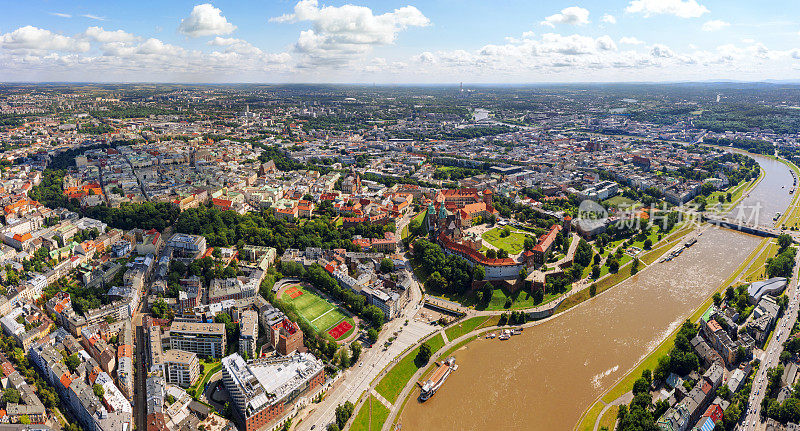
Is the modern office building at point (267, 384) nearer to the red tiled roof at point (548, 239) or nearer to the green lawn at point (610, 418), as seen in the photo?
the green lawn at point (610, 418)

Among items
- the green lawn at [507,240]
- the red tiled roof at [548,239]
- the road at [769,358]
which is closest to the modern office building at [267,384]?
the red tiled roof at [548,239]

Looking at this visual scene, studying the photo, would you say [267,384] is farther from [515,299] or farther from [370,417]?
[515,299]

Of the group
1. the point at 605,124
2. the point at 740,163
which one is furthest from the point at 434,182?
the point at 605,124

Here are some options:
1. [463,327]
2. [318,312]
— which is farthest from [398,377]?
[318,312]

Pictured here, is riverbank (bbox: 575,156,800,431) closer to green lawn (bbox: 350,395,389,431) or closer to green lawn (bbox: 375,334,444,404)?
green lawn (bbox: 375,334,444,404)

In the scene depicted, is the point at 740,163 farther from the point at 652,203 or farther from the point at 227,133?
the point at 227,133
